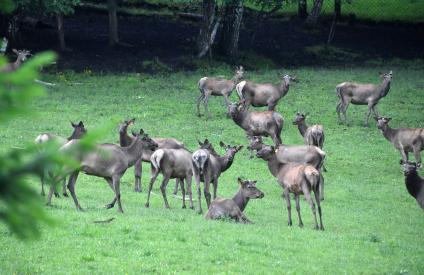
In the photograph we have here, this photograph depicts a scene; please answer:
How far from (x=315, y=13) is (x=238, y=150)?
25.0 meters

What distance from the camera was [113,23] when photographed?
3275 centimetres

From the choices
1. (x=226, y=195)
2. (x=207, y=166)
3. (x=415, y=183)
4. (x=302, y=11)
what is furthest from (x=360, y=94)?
(x=302, y=11)

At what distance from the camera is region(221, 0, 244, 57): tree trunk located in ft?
113

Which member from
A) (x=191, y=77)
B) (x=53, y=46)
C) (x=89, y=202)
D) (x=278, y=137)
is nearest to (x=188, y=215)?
(x=89, y=202)

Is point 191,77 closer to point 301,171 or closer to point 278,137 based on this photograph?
point 278,137

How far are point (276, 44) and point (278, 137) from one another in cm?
1585

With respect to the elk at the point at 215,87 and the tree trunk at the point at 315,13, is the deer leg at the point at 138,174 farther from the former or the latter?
the tree trunk at the point at 315,13

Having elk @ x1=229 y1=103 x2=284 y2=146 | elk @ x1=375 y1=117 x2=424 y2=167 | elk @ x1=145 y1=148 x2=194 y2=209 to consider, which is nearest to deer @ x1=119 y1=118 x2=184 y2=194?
elk @ x1=145 y1=148 x2=194 y2=209

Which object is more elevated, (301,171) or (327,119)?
(301,171)

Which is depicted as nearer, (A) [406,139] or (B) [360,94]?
(A) [406,139]

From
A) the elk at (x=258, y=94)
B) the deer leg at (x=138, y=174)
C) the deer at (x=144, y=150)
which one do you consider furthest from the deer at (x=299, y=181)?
the elk at (x=258, y=94)

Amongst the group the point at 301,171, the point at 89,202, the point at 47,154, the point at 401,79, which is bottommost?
the point at 401,79

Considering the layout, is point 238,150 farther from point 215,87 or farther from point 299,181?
point 215,87

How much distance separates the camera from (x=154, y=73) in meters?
31.1
